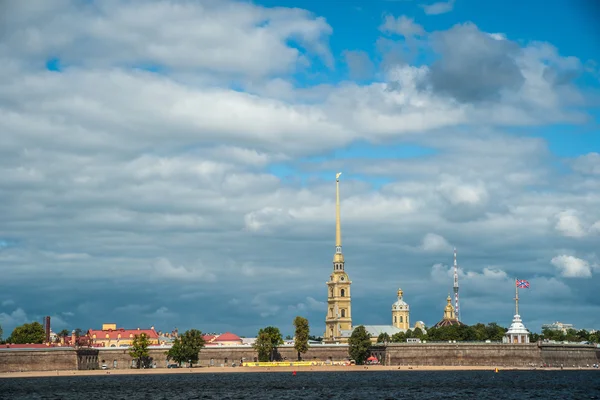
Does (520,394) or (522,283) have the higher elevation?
(522,283)

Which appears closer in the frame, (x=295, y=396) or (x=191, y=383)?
(x=295, y=396)

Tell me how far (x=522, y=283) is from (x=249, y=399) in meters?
88.7

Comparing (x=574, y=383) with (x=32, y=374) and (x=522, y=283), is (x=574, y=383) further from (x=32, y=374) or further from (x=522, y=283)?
(x=32, y=374)

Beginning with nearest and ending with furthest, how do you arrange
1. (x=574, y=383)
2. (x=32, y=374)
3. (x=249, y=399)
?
1. (x=249, y=399)
2. (x=574, y=383)
3. (x=32, y=374)

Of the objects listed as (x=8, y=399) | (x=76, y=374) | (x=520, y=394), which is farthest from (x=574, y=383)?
(x=76, y=374)

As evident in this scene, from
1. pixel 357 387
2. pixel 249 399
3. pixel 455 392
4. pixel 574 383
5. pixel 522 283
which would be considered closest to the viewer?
pixel 249 399

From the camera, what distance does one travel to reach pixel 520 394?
118 metres

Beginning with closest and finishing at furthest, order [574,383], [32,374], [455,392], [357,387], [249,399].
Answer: [249,399], [455,392], [357,387], [574,383], [32,374]

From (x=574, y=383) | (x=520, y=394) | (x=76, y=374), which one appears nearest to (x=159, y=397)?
(x=520, y=394)

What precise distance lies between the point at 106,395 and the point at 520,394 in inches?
2061

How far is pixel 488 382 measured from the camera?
482 feet

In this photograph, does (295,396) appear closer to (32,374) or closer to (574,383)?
(574,383)

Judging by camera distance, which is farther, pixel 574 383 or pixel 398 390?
pixel 574 383

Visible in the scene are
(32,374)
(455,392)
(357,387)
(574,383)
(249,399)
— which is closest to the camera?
(249,399)
